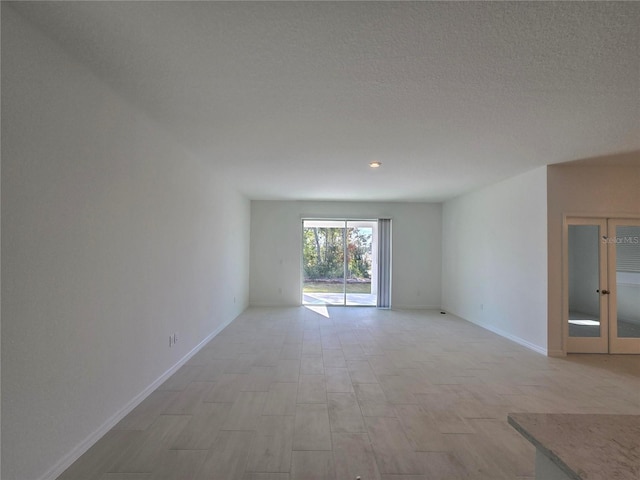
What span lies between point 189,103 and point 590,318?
5.57 m

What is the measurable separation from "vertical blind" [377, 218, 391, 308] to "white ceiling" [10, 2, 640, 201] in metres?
4.07

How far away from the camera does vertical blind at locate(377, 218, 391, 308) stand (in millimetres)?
7625

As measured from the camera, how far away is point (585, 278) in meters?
4.30

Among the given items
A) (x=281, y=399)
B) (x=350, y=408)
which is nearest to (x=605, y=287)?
(x=350, y=408)

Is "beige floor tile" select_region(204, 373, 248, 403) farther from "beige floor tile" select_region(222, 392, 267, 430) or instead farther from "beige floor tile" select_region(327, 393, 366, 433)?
"beige floor tile" select_region(327, 393, 366, 433)

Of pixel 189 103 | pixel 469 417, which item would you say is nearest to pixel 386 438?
pixel 469 417

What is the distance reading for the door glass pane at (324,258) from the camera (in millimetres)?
7785

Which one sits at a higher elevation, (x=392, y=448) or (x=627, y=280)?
(x=627, y=280)

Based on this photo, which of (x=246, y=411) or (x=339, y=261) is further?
(x=339, y=261)

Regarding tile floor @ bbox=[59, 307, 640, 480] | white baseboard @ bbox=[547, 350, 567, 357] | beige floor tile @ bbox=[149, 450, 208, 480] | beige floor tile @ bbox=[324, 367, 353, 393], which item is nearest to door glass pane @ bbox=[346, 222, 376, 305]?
tile floor @ bbox=[59, 307, 640, 480]

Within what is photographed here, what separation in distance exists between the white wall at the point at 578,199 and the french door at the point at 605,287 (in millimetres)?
170

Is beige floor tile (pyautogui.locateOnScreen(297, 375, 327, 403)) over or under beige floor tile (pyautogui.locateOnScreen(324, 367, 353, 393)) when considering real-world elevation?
over

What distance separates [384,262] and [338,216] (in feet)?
5.22

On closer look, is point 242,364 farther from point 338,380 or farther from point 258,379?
point 338,380
